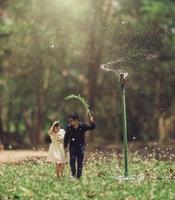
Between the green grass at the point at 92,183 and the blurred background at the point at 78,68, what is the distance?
12804 millimetres

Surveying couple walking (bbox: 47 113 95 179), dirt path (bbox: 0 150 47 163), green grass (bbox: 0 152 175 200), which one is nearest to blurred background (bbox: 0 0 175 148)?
dirt path (bbox: 0 150 47 163)

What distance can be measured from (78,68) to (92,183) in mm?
30535

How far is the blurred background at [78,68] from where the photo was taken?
3644cm

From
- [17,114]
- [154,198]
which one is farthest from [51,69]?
[154,198]

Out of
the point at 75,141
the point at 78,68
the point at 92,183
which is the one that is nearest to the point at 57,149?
the point at 75,141

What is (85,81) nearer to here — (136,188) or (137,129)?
(137,129)

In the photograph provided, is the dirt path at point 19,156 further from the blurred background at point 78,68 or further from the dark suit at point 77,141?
the dark suit at point 77,141

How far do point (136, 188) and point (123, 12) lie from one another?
26920 mm

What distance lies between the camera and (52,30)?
3925 cm

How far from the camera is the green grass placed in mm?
13016

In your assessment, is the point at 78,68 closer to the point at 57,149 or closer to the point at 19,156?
the point at 19,156

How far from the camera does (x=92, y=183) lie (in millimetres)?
14602

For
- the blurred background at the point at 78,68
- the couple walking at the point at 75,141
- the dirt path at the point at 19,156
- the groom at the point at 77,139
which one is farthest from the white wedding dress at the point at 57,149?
the blurred background at the point at 78,68

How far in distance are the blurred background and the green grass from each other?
12804 millimetres
